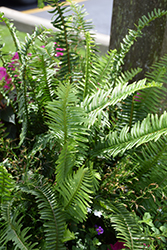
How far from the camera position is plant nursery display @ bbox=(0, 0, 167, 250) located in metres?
1.14

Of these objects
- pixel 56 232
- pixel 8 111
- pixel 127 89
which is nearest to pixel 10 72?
pixel 8 111

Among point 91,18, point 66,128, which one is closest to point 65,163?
point 66,128

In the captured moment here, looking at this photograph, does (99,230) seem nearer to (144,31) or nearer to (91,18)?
(144,31)

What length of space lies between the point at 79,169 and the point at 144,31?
1.32 meters

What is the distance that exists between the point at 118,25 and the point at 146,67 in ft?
1.33

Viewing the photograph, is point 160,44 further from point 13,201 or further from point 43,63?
point 13,201

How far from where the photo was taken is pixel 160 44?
6.19 ft

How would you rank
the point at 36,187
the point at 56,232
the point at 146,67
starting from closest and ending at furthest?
the point at 56,232, the point at 36,187, the point at 146,67

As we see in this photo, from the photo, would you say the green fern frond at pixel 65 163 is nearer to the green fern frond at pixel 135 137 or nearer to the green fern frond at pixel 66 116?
the green fern frond at pixel 66 116

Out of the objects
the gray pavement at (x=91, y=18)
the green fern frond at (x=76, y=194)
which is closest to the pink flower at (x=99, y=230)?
the green fern frond at (x=76, y=194)

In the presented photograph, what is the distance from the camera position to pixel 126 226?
3.93 feet

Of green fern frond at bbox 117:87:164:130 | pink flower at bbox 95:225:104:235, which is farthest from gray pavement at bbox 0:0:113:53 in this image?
pink flower at bbox 95:225:104:235

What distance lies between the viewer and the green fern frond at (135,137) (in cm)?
124

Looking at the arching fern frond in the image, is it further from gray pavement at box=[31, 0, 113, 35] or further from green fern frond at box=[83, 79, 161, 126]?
gray pavement at box=[31, 0, 113, 35]
